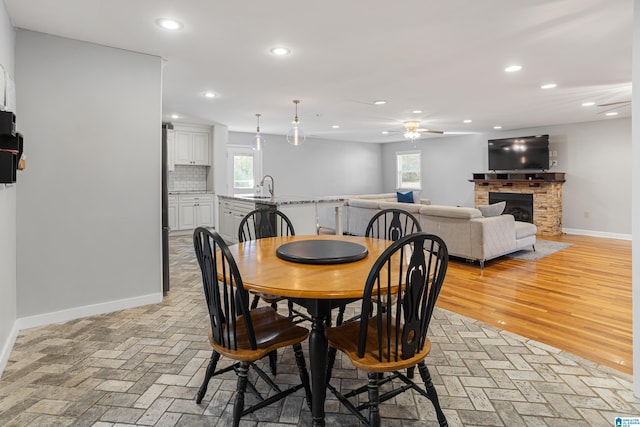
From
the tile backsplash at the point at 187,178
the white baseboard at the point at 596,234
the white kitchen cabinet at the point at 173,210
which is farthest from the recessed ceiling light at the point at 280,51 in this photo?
the white baseboard at the point at 596,234

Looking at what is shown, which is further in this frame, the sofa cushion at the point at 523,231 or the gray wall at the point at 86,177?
the sofa cushion at the point at 523,231

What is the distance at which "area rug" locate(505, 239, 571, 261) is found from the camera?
543 cm

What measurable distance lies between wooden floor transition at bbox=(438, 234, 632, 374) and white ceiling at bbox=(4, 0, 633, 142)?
231 cm

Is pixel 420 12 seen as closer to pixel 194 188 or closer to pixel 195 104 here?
pixel 195 104

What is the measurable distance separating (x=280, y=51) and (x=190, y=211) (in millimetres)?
4938

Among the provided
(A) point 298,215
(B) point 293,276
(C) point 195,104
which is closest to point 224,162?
(C) point 195,104

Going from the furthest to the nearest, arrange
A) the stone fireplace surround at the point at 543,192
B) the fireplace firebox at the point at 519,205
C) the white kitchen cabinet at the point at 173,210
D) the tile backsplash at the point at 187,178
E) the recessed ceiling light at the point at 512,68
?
the fireplace firebox at the point at 519,205, the tile backsplash at the point at 187,178, the stone fireplace surround at the point at 543,192, the white kitchen cabinet at the point at 173,210, the recessed ceiling light at the point at 512,68

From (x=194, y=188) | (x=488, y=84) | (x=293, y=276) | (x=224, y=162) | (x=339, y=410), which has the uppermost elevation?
(x=488, y=84)

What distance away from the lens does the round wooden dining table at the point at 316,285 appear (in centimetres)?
148

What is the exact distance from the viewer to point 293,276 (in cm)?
167

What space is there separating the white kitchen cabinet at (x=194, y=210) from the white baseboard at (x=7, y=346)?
15.2ft

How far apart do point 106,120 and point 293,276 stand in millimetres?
2485

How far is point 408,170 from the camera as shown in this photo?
11039mm

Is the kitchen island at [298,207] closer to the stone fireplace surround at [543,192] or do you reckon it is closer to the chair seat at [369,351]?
the chair seat at [369,351]
